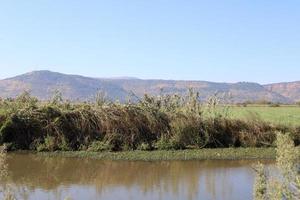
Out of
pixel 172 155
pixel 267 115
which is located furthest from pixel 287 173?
pixel 267 115

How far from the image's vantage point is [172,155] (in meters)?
19.5

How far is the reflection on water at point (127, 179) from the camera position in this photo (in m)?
12.8

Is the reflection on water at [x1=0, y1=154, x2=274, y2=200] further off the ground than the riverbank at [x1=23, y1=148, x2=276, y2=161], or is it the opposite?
the riverbank at [x1=23, y1=148, x2=276, y2=161]

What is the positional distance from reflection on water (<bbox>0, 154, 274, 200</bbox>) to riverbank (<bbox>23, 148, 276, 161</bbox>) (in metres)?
0.71

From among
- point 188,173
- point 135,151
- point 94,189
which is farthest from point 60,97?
point 94,189

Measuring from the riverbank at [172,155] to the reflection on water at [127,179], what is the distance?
71 centimetres

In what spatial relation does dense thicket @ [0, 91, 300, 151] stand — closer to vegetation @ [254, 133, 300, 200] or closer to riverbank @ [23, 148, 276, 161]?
riverbank @ [23, 148, 276, 161]

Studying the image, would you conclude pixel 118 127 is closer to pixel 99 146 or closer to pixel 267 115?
pixel 99 146

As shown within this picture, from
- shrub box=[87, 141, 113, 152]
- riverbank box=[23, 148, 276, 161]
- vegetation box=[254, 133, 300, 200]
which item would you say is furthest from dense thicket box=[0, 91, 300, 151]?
vegetation box=[254, 133, 300, 200]

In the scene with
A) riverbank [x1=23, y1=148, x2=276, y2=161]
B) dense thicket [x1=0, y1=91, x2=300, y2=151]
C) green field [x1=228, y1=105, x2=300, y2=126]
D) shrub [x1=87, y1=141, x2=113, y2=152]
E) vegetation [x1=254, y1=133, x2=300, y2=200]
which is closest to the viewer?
vegetation [x1=254, y1=133, x2=300, y2=200]

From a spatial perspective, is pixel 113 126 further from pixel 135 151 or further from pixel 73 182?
pixel 73 182

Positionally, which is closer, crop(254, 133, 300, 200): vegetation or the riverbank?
crop(254, 133, 300, 200): vegetation

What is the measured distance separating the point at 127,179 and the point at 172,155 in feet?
15.5

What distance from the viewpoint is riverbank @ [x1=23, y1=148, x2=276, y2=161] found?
62.4ft
